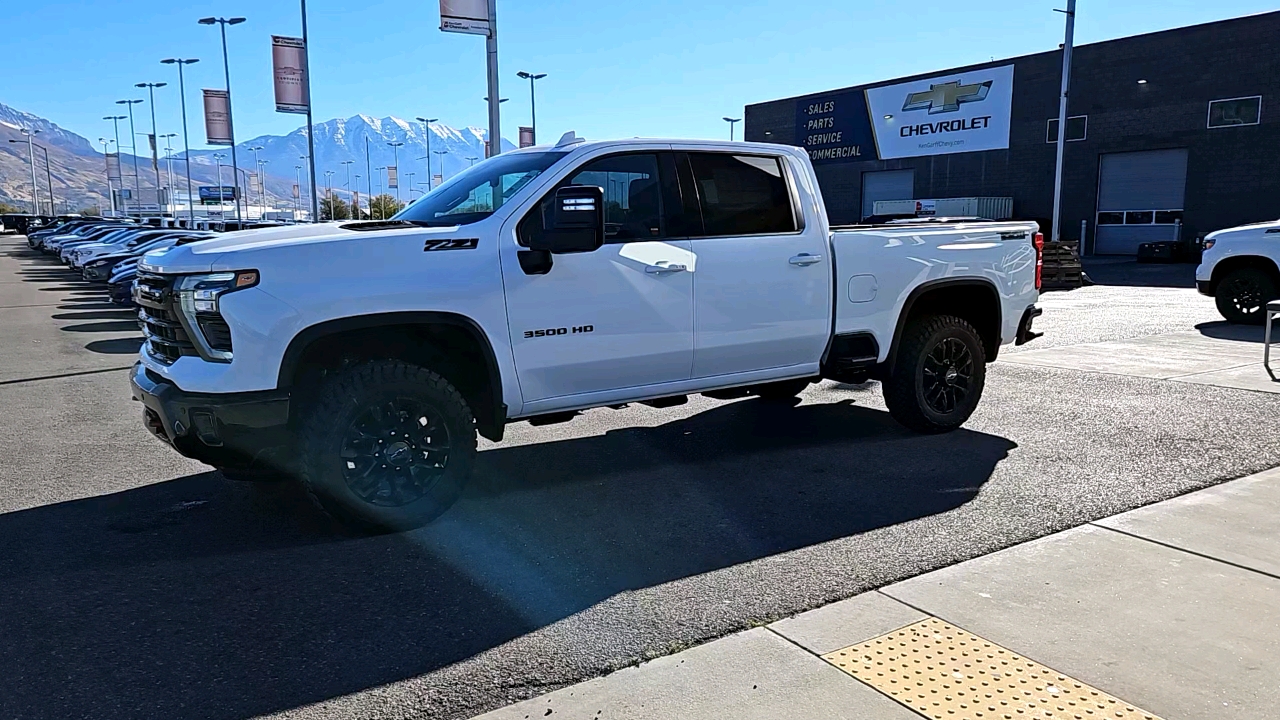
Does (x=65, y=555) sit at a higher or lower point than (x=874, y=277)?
lower

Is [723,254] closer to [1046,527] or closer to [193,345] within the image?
[1046,527]

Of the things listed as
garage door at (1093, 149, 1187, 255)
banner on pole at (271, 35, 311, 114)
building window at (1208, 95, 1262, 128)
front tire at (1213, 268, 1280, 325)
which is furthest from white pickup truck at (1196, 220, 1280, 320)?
banner on pole at (271, 35, 311, 114)

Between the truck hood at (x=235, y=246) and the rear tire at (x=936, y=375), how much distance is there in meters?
3.52

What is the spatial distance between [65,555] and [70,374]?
6.82m

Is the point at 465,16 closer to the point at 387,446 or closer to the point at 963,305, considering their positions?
the point at 963,305

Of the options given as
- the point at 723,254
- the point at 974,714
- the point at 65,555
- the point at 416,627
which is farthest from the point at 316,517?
the point at 974,714

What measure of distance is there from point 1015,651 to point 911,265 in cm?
358

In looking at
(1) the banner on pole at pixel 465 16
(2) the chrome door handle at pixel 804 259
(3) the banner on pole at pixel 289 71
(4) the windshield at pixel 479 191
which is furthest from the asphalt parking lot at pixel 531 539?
(3) the banner on pole at pixel 289 71

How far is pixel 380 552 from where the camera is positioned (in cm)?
461

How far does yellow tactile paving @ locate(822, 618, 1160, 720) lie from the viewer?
310 centimetres

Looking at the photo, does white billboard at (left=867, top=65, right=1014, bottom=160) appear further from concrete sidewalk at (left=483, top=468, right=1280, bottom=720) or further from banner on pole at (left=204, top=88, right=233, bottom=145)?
concrete sidewalk at (left=483, top=468, right=1280, bottom=720)

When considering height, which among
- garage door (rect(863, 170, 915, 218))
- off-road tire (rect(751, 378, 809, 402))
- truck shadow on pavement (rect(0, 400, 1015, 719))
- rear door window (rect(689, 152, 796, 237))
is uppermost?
garage door (rect(863, 170, 915, 218))

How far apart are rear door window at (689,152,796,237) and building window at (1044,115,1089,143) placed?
3376cm

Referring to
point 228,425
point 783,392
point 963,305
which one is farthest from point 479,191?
point 963,305
